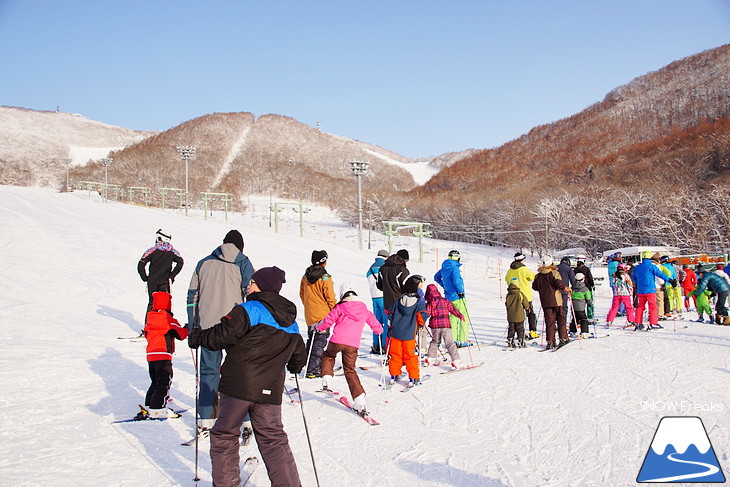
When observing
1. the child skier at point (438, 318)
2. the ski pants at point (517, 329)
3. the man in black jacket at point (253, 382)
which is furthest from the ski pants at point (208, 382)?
the ski pants at point (517, 329)

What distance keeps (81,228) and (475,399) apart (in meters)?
21.9

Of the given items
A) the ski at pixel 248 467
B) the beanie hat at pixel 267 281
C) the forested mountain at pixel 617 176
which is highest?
the forested mountain at pixel 617 176

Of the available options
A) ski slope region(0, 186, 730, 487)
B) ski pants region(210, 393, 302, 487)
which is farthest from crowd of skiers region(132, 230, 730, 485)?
ski slope region(0, 186, 730, 487)

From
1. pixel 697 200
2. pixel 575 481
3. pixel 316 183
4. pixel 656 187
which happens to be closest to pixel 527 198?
pixel 656 187

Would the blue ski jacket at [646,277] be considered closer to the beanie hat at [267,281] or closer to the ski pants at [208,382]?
the ski pants at [208,382]

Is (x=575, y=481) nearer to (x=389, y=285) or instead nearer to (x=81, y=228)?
(x=389, y=285)

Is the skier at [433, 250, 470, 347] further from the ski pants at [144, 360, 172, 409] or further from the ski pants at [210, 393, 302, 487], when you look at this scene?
the ski pants at [210, 393, 302, 487]

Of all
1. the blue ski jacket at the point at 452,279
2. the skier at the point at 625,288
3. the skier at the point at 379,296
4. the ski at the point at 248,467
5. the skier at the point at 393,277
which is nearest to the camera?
the ski at the point at 248,467

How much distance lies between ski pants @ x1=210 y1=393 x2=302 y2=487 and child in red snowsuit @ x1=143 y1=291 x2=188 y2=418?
5.79 feet

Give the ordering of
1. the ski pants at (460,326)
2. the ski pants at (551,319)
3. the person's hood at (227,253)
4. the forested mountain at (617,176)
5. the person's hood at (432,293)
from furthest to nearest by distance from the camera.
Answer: the forested mountain at (617,176), the ski pants at (460,326), the ski pants at (551,319), the person's hood at (432,293), the person's hood at (227,253)

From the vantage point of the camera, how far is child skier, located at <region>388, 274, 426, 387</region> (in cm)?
561

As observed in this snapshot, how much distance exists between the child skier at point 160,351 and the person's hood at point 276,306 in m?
A: 1.81

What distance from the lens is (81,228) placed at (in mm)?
21656

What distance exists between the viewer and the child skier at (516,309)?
8.00 m
